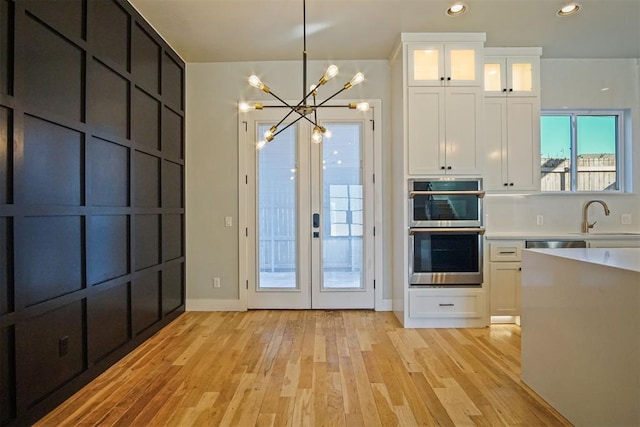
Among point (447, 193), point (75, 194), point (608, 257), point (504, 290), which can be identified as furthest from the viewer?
point (504, 290)

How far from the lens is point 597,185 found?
4.13 m

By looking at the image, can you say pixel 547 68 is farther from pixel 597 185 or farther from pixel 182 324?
pixel 182 324

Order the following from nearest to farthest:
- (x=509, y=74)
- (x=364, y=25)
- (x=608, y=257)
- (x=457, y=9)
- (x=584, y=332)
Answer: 1. (x=584, y=332)
2. (x=608, y=257)
3. (x=457, y=9)
4. (x=364, y=25)
5. (x=509, y=74)

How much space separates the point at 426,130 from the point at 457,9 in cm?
108

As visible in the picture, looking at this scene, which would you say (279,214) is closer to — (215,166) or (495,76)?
(215,166)

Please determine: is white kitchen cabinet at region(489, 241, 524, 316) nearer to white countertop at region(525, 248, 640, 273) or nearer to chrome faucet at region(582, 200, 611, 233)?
chrome faucet at region(582, 200, 611, 233)

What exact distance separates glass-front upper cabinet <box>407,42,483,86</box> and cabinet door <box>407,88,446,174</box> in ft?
0.38

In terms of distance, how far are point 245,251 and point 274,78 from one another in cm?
214

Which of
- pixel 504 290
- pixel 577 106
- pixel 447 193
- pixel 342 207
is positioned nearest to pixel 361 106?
pixel 447 193

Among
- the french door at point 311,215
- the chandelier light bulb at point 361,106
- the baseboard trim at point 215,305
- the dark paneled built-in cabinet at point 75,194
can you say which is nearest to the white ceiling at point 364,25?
the dark paneled built-in cabinet at point 75,194

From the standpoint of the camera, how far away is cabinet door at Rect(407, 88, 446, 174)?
342 cm

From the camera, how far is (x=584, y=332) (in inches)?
68.7

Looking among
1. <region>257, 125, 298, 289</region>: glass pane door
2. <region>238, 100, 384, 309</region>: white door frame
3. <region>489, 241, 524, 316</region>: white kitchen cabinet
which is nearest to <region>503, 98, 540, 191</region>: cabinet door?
<region>489, 241, 524, 316</region>: white kitchen cabinet

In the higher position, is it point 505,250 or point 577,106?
point 577,106
